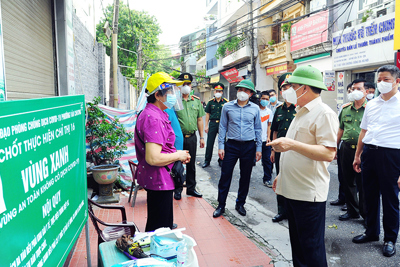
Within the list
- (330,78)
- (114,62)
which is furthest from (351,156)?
(330,78)

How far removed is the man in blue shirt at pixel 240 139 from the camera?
4.62m

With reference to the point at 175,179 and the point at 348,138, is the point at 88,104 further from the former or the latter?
the point at 348,138

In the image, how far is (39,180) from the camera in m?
1.54

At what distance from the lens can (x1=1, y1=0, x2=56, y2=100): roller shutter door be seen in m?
3.42

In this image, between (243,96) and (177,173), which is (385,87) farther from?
(177,173)

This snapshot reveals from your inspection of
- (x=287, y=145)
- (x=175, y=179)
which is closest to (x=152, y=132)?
(x=175, y=179)

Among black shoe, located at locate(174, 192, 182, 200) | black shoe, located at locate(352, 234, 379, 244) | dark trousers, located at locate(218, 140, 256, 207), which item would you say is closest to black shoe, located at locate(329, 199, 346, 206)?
black shoe, located at locate(352, 234, 379, 244)

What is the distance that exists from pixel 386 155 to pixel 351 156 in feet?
3.57

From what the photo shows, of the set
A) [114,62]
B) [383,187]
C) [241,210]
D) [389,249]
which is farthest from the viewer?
[114,62]

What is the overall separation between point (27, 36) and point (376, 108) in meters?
4.40

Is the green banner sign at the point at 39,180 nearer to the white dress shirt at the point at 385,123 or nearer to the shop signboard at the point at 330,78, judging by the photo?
the white dress shirt at the point at 385,123

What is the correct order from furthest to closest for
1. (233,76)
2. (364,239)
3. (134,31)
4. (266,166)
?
1. (134,31)
2. (233,76)
3. (266,166)
4. (364,239)

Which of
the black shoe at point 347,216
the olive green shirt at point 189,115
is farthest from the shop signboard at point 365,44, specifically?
the olive green shirt at point 189,115

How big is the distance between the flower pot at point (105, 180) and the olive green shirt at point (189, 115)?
1.37 meters
